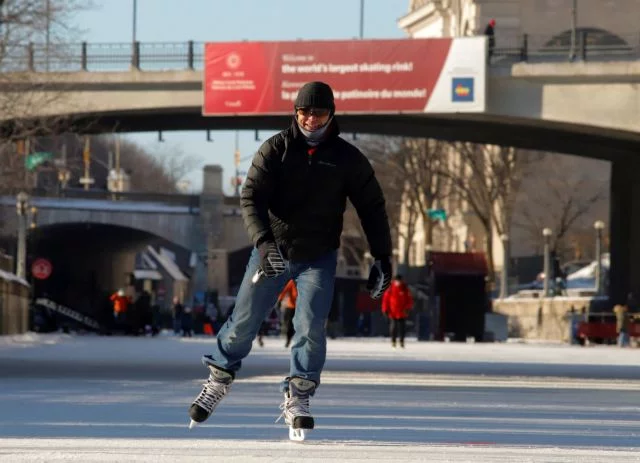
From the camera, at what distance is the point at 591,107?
45844mm

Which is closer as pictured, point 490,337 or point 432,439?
point 432,439

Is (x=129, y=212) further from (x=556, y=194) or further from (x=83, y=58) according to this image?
(x=83, y=58)

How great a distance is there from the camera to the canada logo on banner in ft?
155

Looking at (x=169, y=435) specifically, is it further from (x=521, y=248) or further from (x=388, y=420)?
(x=521, y=248)

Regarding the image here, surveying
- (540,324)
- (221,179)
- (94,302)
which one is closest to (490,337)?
(540,324)

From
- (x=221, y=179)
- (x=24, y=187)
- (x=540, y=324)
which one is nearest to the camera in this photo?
(x=24, y=187)

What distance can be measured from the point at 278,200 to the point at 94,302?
85047mm

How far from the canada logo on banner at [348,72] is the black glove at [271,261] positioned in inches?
1420

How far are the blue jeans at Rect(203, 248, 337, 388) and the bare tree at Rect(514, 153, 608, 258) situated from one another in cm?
7979

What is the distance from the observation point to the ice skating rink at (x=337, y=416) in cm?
997

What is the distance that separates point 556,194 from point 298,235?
8147cm

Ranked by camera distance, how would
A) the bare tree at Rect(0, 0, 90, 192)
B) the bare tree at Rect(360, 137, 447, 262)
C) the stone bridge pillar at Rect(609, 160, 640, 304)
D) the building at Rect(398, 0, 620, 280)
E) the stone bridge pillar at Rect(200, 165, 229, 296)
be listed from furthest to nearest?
the stone bridge pillar at Rect(200, 165, 229, 296), the building at Rect(398, 0, 620, 280), the bare tree at Rect(360, 137, 447, 262), the stone bridge pillar at Rect(609, 160, 640, 304), the bare tree at Rect(0, 0, 90, 192)

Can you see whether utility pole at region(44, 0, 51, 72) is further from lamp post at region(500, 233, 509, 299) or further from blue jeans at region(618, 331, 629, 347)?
lamp post at region(500, 233, 509, 299)

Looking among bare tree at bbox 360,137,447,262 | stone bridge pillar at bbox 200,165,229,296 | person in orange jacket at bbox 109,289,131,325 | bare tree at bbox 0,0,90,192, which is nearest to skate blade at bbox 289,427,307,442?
bare tree at bbox 0,0,90,192
